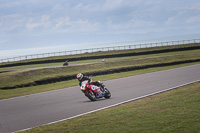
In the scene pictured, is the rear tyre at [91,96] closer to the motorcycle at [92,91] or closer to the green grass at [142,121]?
the motorcycle at [92,91]

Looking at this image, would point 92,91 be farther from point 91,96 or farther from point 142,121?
point 142,121

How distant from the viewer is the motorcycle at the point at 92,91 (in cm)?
1509

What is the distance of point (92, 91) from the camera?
15.4m

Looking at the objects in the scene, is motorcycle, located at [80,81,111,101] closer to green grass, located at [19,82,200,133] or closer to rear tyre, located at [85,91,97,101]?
rear tyre, located at [85,91,97,101]

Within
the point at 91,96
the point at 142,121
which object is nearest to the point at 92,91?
the point at 91,96

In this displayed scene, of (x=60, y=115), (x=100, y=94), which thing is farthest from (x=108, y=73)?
(x=60, y=115)

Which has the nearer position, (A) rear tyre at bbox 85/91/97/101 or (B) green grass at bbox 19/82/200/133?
(B) green grass at bbox 19/82/200/133

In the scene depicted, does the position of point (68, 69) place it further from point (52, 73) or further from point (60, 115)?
point (60, 115)

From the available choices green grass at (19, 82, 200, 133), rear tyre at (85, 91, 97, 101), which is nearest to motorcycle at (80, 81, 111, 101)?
rear tyre at (85, 91, 97, 101)

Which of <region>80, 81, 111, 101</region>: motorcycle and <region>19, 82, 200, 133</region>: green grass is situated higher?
<region>80, 81, 111, 101</region>: motorcycle

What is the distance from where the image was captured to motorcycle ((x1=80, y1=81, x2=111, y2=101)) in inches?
594

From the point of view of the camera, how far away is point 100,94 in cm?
1555

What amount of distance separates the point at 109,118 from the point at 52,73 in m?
24.9

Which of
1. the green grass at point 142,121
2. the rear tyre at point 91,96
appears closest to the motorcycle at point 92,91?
the rear tyre at point 91,96
